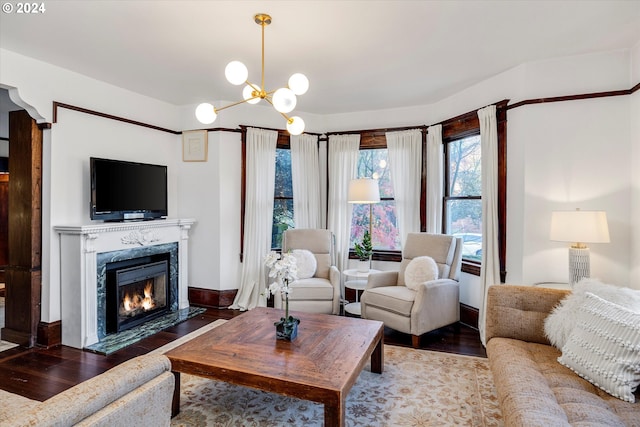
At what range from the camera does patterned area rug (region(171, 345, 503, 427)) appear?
7.16ft

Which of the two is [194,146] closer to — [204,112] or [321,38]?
[204,112]

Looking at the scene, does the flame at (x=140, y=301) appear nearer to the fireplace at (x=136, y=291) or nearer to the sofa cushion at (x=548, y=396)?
the fireplace at (x=136, y=291)

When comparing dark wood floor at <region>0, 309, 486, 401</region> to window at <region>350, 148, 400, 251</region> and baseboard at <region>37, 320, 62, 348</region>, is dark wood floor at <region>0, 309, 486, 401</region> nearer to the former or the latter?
baseboard at <region>37, 320, 62, 348</region>

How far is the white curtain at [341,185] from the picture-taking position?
190 inches

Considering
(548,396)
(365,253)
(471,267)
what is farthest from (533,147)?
(548,396)

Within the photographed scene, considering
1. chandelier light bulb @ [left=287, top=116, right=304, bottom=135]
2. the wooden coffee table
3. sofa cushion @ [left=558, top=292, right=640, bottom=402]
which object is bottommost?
the wooden coffee table

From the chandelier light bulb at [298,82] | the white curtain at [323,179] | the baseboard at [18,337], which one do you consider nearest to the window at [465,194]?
the white curtain at [323,179]

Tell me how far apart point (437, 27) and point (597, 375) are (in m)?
2.40

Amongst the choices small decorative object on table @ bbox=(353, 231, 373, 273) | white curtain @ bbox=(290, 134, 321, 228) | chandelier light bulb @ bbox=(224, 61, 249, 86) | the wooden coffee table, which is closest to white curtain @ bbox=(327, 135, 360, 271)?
white curtain @ bbox=(290, 134, 321, 228)

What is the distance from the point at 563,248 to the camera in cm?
321

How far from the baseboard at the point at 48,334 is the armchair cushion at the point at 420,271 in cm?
348

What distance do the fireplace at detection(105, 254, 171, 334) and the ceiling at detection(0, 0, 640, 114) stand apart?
2.01 m

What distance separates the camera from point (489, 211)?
11.8ft

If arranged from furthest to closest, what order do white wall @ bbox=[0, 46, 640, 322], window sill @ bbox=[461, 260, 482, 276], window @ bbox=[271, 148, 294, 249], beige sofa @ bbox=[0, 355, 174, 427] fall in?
window @ bbox=[271, 148, 294, 249] → window sill @ bbox=[461, 260, 482, 276] → white wall @ bbox=[0, 46, 640, 322] → beige sofa @ bbox=[0, 355, 174, 427]
